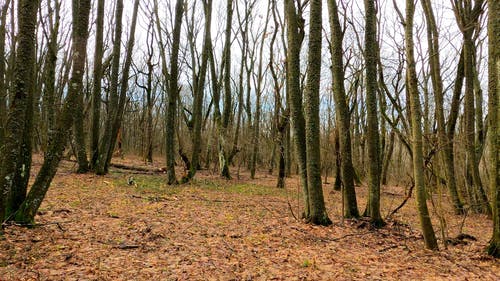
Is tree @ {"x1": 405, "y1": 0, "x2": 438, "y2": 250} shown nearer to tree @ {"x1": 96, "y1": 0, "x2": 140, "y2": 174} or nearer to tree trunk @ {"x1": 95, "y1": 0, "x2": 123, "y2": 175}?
tree @ {"x1": 96, "y1": 0, "x2": 140, "y2": 174}

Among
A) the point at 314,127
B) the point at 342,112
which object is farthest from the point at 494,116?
the point at 314,127

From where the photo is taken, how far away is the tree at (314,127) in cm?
651

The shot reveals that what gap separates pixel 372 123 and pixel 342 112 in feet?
2.47

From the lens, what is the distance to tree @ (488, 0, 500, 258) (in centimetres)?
492

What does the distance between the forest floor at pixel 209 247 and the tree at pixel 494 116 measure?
444mm

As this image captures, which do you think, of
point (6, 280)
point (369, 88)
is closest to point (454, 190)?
point (369, 88)

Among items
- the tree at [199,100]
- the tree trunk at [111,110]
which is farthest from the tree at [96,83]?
the tree at [199,100]

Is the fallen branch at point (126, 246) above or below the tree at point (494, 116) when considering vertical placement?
below

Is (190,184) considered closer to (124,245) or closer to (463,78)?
(124,245)

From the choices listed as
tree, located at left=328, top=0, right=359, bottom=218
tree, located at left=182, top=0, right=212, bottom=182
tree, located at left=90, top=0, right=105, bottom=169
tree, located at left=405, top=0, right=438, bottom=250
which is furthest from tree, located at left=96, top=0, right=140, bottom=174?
tree, located at left=405, top=0, right=438, bottom=250

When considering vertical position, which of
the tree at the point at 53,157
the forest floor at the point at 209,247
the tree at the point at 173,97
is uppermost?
the tree at the point at 173,97

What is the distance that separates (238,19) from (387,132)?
1085 centimetres

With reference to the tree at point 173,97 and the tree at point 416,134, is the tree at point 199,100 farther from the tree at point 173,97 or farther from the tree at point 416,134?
the tree at point 416,134

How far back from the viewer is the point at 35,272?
3.48 metres
